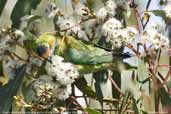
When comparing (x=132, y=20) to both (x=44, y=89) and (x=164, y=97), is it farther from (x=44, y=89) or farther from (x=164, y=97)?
(x=44, y=89)

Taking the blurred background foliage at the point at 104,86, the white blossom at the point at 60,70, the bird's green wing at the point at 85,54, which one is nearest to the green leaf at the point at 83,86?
the blurred background foliage at the point at 104,86

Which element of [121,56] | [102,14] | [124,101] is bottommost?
[124,101]

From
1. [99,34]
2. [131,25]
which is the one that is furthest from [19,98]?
[131,25]

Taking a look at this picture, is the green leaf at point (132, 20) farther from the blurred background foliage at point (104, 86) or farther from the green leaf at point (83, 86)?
the green leaf at point (83, 86)

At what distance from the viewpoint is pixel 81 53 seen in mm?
1355

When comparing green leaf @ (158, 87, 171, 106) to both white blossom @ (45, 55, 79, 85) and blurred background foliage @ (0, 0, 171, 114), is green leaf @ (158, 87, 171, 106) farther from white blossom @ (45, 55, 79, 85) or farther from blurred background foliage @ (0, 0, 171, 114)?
white blossom @ (45, 55, 79, 85)

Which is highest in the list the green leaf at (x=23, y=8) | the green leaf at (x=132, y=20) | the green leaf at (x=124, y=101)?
the green leaf at (x=23, y=8)

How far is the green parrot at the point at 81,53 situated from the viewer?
1.32m

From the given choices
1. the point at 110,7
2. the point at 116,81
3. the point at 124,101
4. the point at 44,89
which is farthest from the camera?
the point at 116,81

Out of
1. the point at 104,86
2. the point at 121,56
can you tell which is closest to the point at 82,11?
the point at 121,56

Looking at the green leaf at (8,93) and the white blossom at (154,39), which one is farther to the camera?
the green leaf at (8,93)

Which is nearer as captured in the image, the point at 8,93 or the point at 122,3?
the point at 122,3

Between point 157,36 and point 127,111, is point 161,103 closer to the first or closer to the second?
point 127,111

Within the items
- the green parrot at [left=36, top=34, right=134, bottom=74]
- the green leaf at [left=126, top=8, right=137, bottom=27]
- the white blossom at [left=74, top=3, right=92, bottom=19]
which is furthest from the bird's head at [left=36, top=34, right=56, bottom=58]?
the green leaf at [left=126, top=8, right=137, bottom=27]
